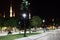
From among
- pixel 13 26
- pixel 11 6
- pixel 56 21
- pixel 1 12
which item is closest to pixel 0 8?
pixel 1 12

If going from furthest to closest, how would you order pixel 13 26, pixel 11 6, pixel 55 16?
pixel 55 16, pixel 11 6, pixel 13 26

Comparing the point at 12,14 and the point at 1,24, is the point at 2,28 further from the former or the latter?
the point at 12,14

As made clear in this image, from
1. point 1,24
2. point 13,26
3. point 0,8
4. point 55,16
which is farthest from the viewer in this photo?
point 55,16

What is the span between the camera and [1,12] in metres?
129

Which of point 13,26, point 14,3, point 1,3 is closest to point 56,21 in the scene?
point 14,3

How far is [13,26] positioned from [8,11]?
158ft

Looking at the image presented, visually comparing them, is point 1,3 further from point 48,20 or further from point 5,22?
point 48,20

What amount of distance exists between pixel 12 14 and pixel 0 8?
10.6 meters

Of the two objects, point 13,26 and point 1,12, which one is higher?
point 1,12

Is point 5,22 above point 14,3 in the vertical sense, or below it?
below

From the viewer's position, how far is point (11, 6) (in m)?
137

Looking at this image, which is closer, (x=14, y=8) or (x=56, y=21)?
(x=14, y=8)

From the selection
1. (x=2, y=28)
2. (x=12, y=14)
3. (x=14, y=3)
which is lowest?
(x=2, y=28)

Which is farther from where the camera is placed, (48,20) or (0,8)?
(48,20)
